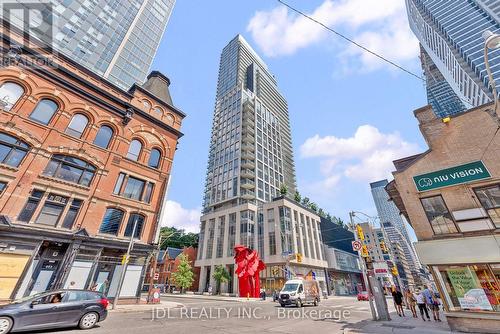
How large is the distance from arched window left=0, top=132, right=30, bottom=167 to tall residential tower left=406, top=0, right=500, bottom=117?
80.4 metres

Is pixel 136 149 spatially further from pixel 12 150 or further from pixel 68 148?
pixel 12 150

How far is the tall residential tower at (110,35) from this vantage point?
5203cm

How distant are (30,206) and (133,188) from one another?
7.09m

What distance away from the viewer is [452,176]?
421 inches

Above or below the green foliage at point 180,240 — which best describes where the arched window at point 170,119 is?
above

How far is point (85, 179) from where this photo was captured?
59.2 ft

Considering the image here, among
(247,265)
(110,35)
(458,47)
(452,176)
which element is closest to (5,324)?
(452,176)

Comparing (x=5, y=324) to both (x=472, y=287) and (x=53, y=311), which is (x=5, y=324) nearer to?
(x=53, y=311)

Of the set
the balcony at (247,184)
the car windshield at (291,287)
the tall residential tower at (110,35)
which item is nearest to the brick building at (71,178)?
the car windshield at (291,287)

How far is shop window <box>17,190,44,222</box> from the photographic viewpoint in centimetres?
1467

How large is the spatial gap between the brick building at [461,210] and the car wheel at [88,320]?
14967 mm

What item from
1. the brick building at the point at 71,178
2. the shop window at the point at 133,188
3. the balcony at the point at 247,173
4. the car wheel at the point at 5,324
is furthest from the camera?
the balcony at the point at 247,173

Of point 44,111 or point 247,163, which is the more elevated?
point 247,163

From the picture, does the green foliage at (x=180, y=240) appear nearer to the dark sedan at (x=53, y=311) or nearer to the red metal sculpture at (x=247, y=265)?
the red metal sculpture at (x=247, y=265)
